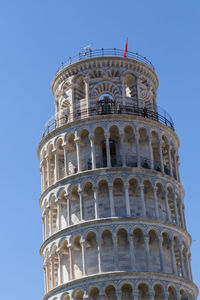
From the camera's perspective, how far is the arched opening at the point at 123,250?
47969 millimetres

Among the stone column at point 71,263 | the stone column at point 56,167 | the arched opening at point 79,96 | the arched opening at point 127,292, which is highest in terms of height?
the arched opening at point 79,96

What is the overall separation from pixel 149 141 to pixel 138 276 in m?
10.4

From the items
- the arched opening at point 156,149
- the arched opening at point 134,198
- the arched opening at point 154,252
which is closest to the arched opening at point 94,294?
the arched opening at point 154,252

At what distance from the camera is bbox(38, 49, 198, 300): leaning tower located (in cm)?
4806

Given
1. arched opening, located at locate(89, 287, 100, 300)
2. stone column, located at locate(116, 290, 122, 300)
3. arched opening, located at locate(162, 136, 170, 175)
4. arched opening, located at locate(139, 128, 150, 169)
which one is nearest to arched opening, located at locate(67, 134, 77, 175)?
arched opening, located at locate(139, 128, 150, 169)

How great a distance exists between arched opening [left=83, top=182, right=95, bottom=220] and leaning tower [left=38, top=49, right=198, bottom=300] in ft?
0.23

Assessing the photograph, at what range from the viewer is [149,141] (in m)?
52.7

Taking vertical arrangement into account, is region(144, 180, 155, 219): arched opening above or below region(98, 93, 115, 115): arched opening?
below

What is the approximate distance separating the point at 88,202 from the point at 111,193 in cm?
188

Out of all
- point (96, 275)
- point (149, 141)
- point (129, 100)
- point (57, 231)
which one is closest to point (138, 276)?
point (96, 275)

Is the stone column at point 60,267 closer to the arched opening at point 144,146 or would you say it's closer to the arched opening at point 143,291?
the arched opening at point 143,291

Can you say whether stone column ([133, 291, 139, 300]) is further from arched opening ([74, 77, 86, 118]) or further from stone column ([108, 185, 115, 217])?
arched opening ([74, 77, 86, 118])

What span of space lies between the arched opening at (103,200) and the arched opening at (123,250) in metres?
1.63

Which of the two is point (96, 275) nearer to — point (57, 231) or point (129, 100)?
point (57, 231)
